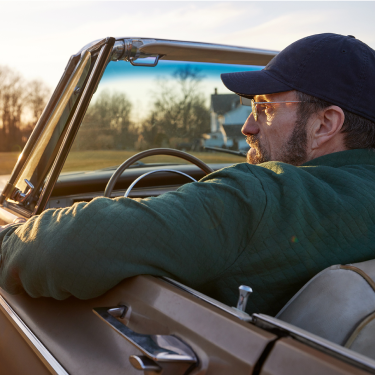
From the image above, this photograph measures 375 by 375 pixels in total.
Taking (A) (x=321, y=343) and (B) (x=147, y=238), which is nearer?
(A) (x=321, y=343)

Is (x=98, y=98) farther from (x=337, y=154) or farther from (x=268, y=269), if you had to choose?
(x=268, y=269)

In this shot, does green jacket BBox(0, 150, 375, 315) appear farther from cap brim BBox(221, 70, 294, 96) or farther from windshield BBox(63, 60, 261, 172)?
windshield BBox(63, 60, 261, 172)

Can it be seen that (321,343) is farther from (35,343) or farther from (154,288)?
(35,343)

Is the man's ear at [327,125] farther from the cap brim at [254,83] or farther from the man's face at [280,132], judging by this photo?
the cap brim at [254,83]

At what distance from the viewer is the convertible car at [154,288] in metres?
0.76

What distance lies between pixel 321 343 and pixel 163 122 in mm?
2291

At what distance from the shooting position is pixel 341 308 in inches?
38.7

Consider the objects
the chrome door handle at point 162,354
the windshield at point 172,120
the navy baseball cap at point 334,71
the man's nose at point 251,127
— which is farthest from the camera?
the windshield at point 172,120

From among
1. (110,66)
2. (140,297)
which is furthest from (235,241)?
(110,66)

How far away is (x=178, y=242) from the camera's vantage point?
1.03m

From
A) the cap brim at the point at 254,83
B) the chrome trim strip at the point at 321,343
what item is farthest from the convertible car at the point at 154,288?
the cap brim at the point at 254,83

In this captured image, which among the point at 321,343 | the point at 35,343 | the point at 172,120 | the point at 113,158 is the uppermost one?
A: the point at 172,120

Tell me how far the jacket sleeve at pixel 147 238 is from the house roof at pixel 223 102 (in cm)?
183

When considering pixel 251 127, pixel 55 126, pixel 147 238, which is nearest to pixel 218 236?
pixel 147 238
